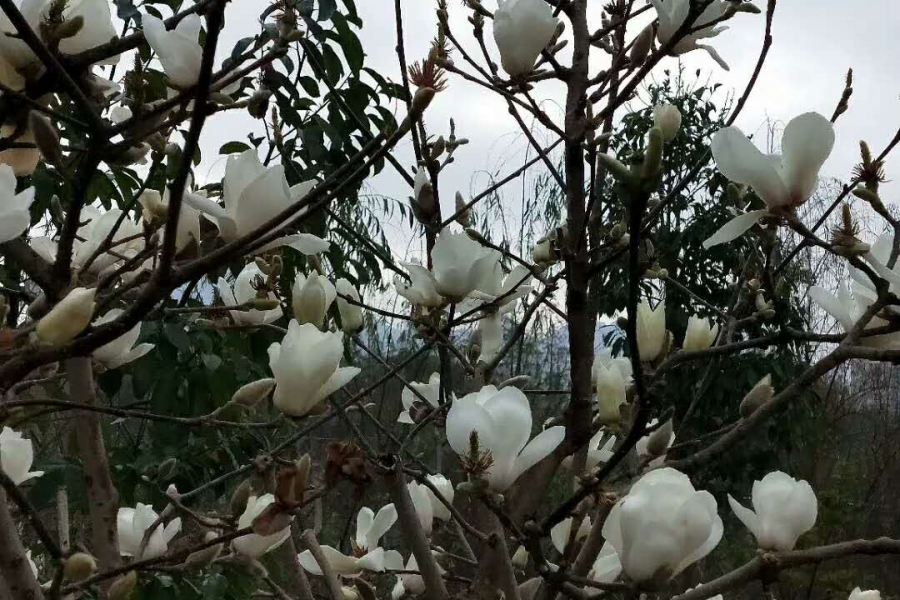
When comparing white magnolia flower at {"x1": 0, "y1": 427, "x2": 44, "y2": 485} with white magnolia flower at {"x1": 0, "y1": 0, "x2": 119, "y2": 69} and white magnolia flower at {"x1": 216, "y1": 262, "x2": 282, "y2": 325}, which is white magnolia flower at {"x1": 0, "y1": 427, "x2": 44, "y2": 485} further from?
white magnolia flower at {"x1": 0, "y1": 0, "x2": 119, "y2": 69}

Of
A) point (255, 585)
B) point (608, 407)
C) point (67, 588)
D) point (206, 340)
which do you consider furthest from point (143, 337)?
point (608, 407)

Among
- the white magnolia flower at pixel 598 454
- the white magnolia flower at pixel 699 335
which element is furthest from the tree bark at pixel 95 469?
the white magnolia flower at pixel 699 335

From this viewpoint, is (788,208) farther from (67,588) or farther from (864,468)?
(864,468)

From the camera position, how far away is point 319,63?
1.14m

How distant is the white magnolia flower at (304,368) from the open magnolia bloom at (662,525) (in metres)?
0.20

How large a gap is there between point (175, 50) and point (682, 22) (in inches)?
16.1

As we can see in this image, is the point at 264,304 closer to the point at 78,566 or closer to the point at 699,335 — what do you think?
the point at 78,566

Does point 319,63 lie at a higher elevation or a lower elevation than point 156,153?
higher

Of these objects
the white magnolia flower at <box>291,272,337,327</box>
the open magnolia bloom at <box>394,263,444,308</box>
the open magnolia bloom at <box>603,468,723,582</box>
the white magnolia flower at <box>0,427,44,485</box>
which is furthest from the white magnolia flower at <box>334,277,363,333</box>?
the open magnolia bloom at <box>603,468,723,582</box>

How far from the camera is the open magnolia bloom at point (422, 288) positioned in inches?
29.5

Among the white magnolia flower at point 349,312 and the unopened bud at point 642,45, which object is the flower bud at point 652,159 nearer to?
the unopened bud at point 642,45

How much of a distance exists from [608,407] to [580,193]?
206mm

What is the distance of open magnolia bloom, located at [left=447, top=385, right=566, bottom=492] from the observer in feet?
1.76

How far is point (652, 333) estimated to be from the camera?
2.04ft
